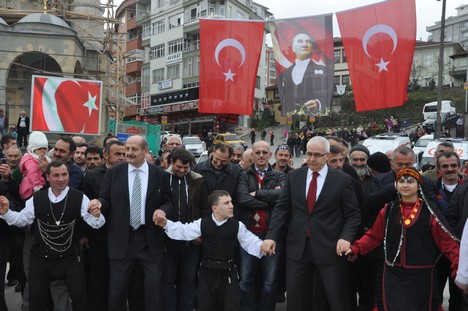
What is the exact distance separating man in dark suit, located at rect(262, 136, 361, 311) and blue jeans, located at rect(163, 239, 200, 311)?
3.65 feet

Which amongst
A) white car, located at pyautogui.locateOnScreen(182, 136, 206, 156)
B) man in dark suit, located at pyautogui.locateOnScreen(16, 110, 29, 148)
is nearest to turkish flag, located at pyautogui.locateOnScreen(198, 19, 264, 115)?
man in dark suit, located at pyautogui.locateOnScreen(16, 110, 29, 148)

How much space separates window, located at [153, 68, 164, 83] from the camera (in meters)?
57.4

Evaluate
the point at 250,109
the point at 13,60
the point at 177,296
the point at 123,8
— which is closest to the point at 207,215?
the point at 177,296

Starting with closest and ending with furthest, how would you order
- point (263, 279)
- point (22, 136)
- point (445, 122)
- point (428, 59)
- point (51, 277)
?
point (51, 277)
point (263, 279)
point (22, 136)
point (445, 122)
point (428, 59)

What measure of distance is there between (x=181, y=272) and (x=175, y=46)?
52.3m

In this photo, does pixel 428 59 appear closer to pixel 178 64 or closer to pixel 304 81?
pixel 178 64

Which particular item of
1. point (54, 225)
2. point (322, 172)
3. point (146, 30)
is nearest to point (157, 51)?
point (146, 30)

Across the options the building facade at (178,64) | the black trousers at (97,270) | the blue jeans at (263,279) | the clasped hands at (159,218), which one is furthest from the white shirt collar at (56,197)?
the building facade at (178,64)

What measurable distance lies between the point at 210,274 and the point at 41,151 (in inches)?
112

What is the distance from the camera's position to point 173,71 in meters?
55.7

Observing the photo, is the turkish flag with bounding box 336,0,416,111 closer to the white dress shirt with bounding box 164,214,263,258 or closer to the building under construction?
the white dress shirt with bounding box 164,214,263,258

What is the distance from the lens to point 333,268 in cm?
467

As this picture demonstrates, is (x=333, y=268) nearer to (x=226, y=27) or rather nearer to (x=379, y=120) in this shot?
(x=226, y=27)

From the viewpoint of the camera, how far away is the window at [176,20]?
5459 centimetres
